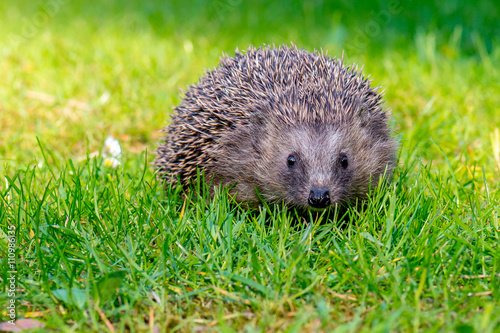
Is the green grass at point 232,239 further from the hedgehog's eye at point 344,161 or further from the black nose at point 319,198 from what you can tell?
the hedgehog's eye at point 344,161

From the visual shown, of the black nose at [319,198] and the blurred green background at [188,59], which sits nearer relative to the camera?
the black nose at [319,198]

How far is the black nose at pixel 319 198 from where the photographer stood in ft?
14.6

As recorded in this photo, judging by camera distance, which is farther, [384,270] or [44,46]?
[44,46]

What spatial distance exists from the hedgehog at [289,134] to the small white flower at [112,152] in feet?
2.26

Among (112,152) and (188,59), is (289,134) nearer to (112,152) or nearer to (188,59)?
(112,152)

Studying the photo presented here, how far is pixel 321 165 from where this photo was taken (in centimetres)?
466

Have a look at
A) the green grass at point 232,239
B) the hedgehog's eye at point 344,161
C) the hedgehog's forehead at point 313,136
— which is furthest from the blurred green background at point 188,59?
the hedgehog's forehead at point 313,136

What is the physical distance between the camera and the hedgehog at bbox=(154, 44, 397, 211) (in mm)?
4742

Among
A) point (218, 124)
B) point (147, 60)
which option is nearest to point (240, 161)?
point (218, 124)

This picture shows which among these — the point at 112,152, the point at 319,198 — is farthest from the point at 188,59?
the point at 319,198

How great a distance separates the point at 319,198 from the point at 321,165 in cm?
34

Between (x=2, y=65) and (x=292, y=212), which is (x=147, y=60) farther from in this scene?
(x=292, y=212)

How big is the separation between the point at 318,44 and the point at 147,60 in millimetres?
2965

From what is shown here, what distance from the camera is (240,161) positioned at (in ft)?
16.7
